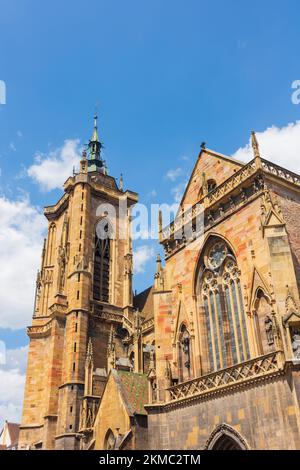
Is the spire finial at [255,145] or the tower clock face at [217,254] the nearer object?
the spire finial at [255,145]

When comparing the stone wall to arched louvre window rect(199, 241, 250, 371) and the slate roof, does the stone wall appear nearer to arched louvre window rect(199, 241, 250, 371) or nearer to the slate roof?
arched louvre window rect(199, 241, 250, 371)

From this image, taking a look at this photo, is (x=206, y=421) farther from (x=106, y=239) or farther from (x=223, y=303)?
(x=106, y=239)

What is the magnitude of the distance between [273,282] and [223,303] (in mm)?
3637

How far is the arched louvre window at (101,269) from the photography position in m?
35.6

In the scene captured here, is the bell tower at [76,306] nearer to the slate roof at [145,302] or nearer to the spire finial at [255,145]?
the slate roof at [145,302]

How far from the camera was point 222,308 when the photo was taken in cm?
1767

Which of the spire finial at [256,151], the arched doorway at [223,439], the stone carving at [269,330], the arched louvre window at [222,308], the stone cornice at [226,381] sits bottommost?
the arched doorway at [223,439]

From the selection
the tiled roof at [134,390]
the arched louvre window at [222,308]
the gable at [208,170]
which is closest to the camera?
the arched louvre window at [222,308]

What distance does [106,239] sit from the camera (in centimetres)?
3825

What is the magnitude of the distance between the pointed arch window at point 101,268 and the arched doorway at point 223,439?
20.6 metres

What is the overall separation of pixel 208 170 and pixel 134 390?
10.5 metres

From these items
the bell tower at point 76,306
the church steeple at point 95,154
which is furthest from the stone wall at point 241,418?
the church steeple at point 95,154

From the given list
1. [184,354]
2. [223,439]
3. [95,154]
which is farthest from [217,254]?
[95,154]

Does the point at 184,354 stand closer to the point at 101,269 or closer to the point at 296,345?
the point at 296,345
